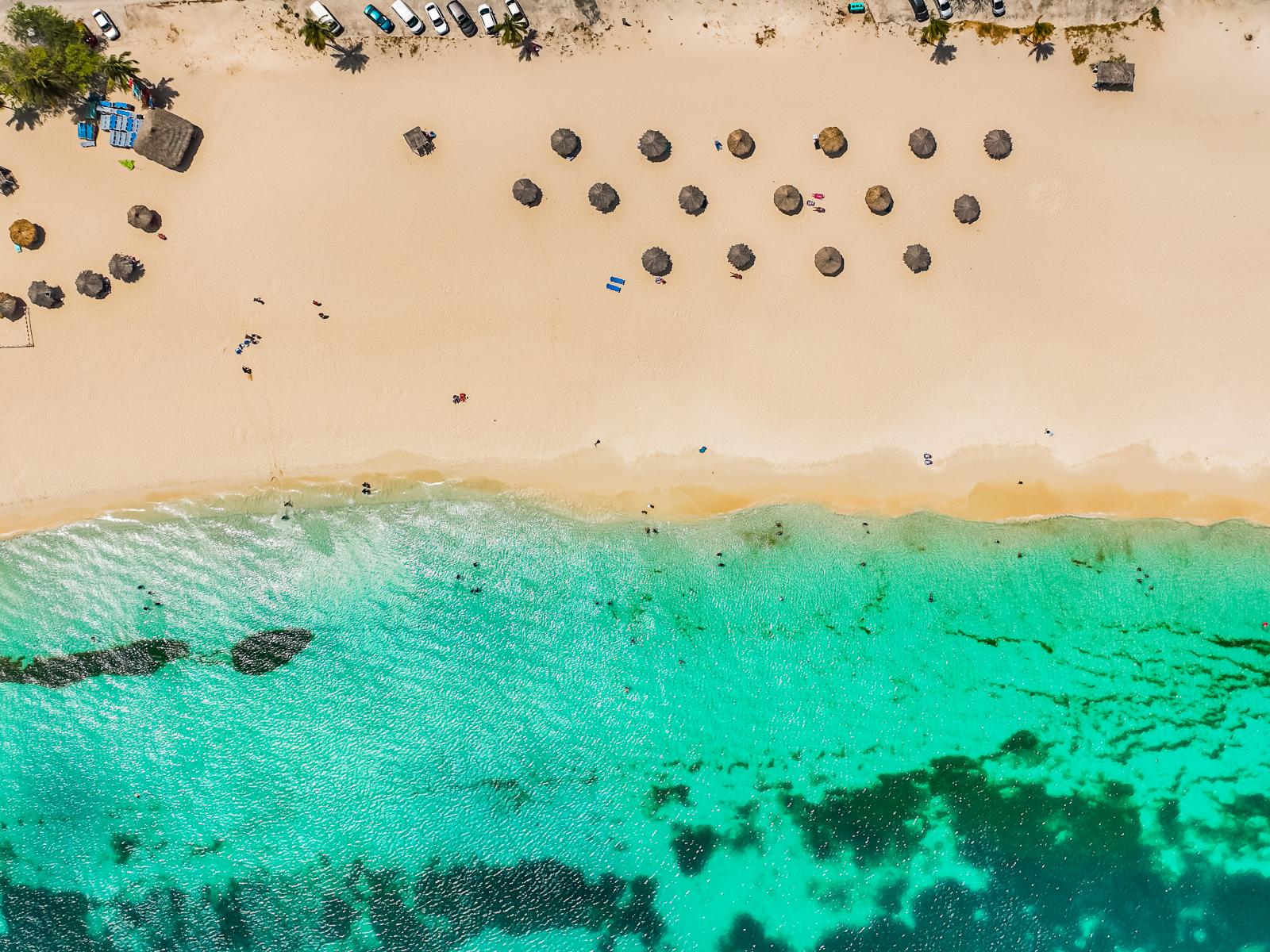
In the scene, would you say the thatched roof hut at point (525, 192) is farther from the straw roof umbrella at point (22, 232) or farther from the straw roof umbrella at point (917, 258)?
the straw roof umbrella at point (22, 232)

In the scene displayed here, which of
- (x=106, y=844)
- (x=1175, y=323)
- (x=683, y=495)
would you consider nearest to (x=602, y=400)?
(x=683, y=495)

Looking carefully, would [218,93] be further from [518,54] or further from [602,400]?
[602,400]

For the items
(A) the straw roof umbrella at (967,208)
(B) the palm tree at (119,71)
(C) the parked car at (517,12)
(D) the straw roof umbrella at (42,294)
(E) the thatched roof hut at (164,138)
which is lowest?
(D) the straw roof umbrella at (42,294)

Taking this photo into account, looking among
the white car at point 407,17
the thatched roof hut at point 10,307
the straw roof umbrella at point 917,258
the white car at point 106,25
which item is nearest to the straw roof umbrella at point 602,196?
the white car at point 407,17

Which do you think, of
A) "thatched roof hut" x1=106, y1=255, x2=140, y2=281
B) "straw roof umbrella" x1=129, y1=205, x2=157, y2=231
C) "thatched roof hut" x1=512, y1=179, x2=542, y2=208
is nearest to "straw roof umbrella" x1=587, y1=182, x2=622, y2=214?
"thatched roof hut" x1=512, y1=179, x2=542, y2=208

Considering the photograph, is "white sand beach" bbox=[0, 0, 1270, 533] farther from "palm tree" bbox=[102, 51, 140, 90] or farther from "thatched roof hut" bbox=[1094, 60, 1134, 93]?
"thatched roof hut" bbox=[1094, 60, 1134, 93]
